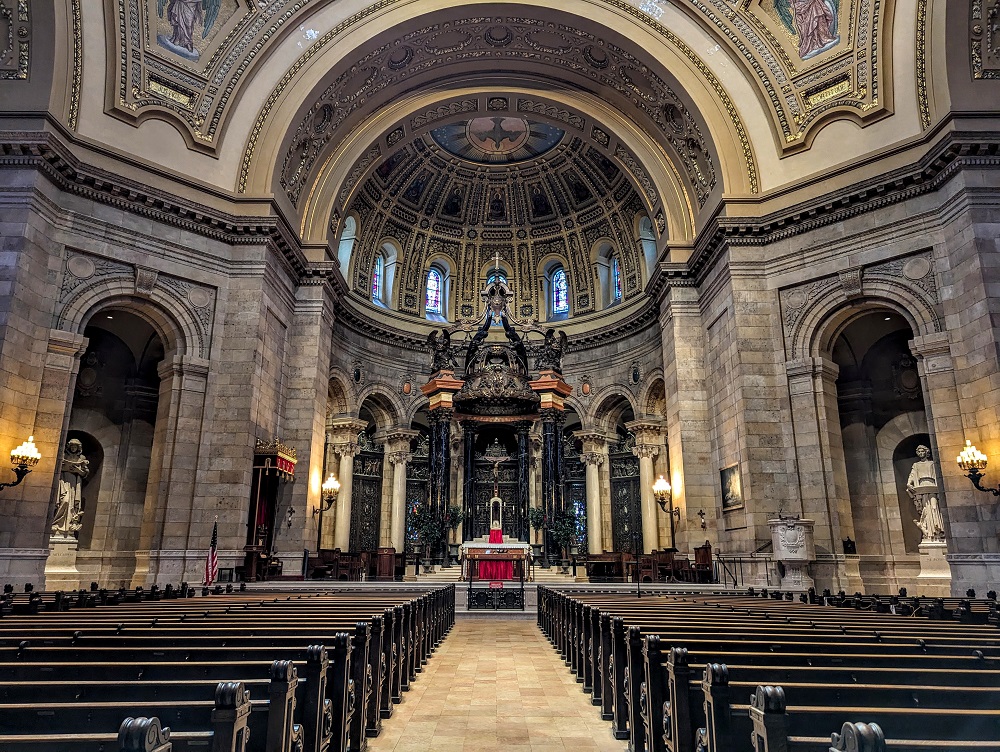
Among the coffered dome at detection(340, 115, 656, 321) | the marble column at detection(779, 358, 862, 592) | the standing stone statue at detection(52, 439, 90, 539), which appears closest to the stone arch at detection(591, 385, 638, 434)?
the coffered dome at detection(340, 115, 656, 321)

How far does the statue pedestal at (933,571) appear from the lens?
1598cm

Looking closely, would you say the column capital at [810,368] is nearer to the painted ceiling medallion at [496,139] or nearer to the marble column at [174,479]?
the marble column at [174,479]

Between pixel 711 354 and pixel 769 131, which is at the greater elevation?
pixel 769 131

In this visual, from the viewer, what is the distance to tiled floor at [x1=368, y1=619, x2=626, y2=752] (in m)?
5.15

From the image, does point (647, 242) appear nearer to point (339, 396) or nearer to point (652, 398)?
point (652, 398)

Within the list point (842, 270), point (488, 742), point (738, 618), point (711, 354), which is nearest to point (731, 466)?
point (711, 354)

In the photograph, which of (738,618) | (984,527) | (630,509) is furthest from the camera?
(630,509)

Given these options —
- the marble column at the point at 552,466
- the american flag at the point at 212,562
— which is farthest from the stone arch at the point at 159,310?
the marble column at the point at 552,466

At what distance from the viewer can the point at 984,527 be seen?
13.3 meters

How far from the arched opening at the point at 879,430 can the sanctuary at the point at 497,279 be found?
0.25ft

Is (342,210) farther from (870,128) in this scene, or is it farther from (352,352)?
(870,128)

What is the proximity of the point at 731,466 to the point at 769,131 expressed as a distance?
9.41 metres

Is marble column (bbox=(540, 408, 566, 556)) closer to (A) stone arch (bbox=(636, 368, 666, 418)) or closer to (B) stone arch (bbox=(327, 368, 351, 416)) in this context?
(A) stone arch (bbox=(636, 368, 666, 418))

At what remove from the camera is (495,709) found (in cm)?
614
